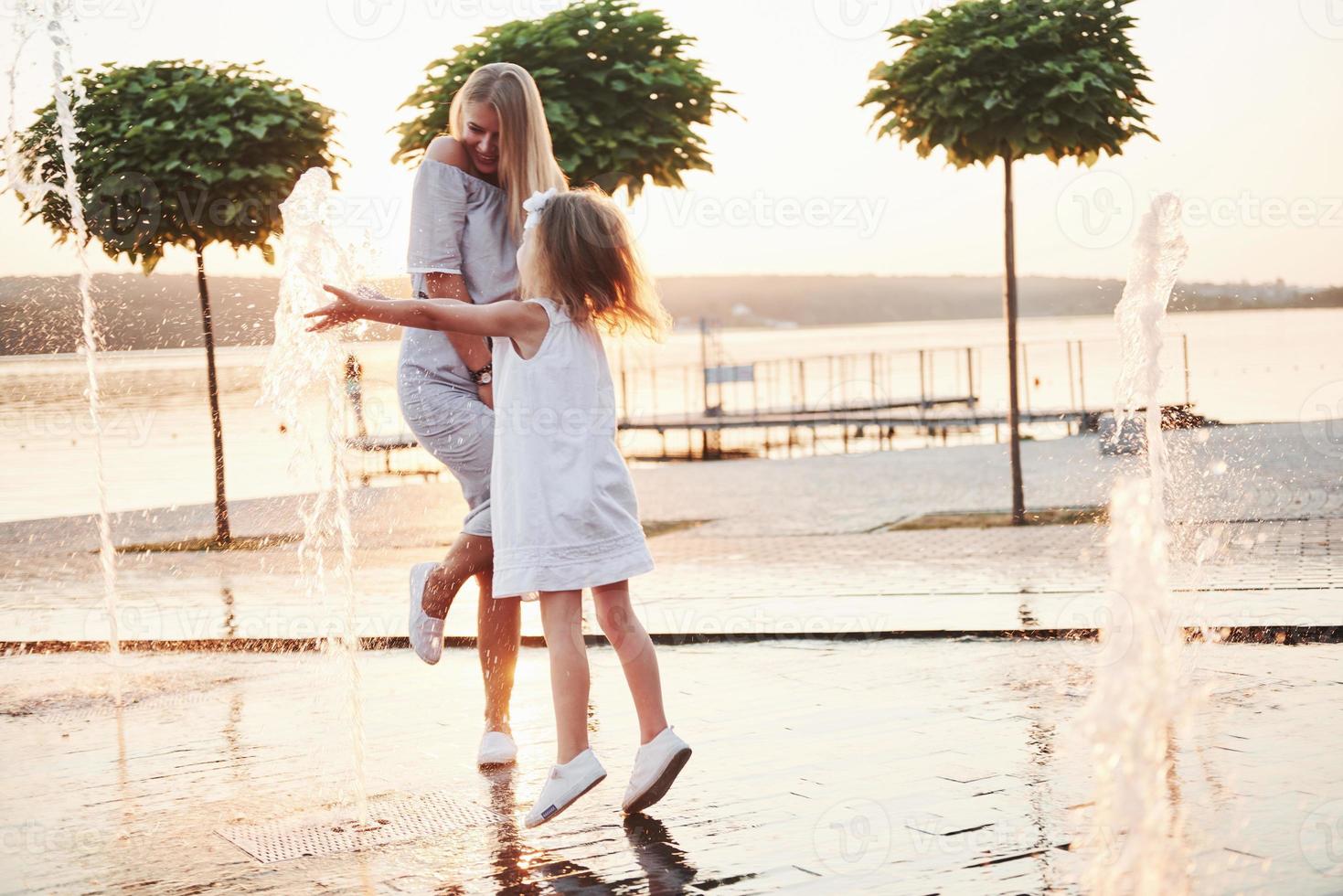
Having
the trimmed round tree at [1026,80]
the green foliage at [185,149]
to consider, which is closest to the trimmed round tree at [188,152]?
the green foliage at [185,149]

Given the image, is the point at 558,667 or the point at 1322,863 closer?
the point at 1322,863

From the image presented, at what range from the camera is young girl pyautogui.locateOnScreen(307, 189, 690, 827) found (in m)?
4.27

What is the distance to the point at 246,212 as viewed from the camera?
45.2 ft

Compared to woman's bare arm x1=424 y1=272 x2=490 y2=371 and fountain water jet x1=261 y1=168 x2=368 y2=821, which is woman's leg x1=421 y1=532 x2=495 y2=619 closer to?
fountain water jet x1=261 y1=168 x2=368 y2=821

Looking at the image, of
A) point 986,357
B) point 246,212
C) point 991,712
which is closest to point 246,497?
point 246,212

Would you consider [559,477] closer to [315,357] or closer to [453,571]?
[453,571]

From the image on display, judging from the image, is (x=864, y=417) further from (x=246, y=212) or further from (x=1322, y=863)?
(x=1322, y=863)

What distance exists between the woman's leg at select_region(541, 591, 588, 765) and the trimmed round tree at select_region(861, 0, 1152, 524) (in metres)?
9.16

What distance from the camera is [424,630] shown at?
4926mm

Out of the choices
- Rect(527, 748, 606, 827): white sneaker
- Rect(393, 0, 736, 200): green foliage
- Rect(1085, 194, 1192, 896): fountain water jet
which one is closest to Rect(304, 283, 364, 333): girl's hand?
Rect(527, 748, 606, 827): white sneaker

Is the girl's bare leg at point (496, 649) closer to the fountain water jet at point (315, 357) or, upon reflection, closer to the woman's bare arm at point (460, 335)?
the fountain water jet at point (315, 357)

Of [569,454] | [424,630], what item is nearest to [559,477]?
[569,454]

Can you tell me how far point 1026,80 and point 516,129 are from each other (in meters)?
8.57

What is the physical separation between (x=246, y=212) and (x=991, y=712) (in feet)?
33.6
